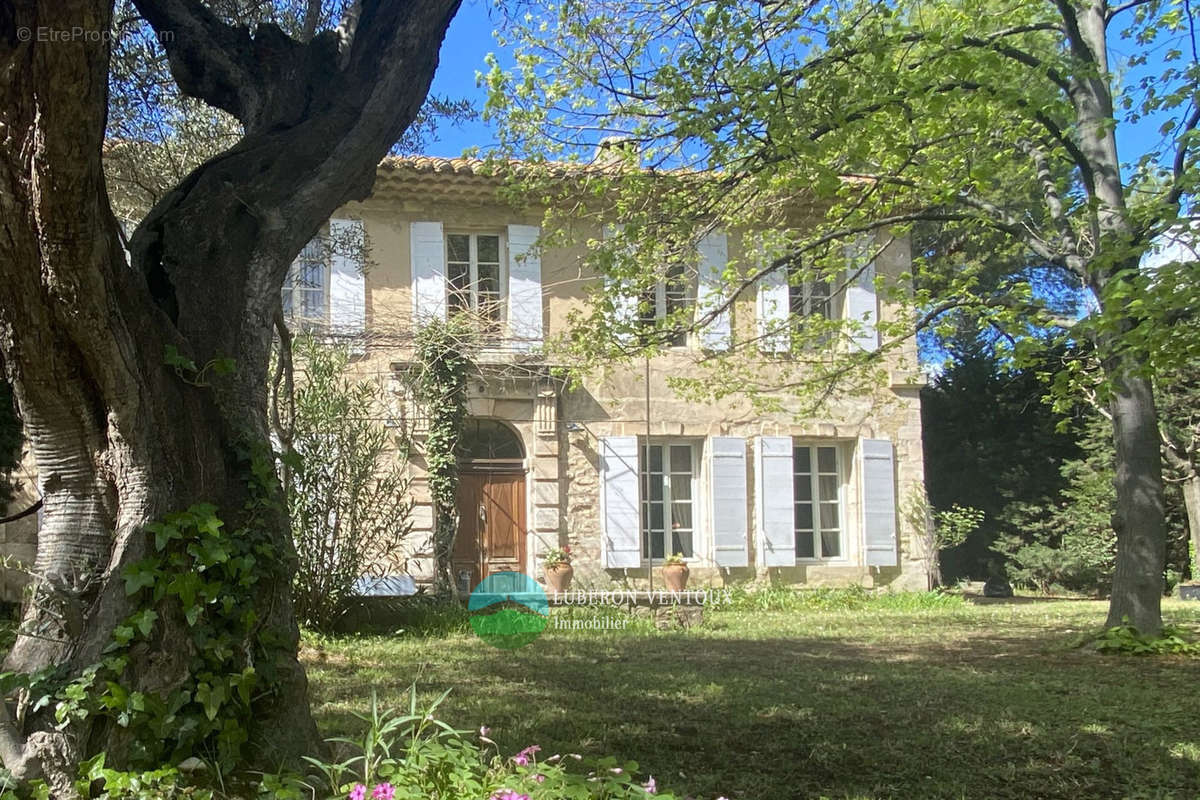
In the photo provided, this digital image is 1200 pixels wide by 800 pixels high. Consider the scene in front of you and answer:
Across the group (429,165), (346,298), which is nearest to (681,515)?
(346,298)

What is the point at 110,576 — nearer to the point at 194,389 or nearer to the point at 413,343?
the point at 194,389

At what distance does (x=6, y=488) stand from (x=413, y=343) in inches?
179

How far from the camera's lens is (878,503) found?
1213 cm

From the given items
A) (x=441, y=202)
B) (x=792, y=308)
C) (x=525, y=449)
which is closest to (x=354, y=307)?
(x=441, y=202)

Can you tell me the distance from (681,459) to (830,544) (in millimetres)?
2286

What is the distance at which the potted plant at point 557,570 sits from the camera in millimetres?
11031

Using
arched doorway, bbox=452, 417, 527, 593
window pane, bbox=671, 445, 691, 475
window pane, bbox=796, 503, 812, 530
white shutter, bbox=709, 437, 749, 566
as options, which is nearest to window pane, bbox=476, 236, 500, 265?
arched doorway, bbox=452, 417, 527, 593

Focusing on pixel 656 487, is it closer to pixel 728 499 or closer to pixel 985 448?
pixel 728 499

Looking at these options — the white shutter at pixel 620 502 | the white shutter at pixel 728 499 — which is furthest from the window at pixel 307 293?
the white shutter at pixel 728 499

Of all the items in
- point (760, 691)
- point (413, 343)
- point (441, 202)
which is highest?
point (441, 202)

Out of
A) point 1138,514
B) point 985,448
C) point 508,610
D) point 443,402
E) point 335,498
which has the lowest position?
point 508,610

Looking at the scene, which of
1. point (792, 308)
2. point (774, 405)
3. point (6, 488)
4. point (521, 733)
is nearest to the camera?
point (521, 733)

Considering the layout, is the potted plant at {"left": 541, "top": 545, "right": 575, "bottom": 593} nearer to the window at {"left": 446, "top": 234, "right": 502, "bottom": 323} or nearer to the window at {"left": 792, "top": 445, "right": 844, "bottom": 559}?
the window at {"left": 446, "top": 234, "right": 502, "bottom": 323}

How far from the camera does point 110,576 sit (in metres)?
2.92
